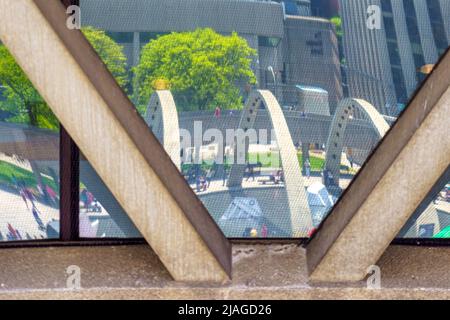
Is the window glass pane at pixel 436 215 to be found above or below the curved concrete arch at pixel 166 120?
below

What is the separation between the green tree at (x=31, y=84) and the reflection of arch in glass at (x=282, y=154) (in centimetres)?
51

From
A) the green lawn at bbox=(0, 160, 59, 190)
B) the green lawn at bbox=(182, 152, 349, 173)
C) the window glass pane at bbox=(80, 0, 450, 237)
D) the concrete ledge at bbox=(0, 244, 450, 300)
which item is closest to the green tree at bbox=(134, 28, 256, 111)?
the window glass pane at bbox=(80, 0, 450, 237)

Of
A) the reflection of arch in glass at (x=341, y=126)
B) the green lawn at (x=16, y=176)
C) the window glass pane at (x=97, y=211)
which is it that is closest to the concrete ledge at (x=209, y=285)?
the window glass pane at (x=97, y=211)

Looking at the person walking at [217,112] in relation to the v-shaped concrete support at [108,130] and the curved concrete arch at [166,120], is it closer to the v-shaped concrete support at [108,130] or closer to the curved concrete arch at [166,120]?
the curved concrete arch at [166,120]

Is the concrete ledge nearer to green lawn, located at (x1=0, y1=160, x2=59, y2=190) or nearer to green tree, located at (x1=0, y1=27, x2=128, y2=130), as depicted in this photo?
green lawn, located at (x1=0, y1=160, x2=59, y2=190)

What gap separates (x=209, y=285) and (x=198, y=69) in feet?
2.93

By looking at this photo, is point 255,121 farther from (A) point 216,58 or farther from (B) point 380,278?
(B) point 380,278

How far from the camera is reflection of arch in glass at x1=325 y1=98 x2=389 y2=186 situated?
9.56ft

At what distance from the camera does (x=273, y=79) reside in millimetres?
2926

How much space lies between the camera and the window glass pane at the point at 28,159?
295cm

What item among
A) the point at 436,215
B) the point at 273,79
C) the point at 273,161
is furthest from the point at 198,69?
the point at 436,215

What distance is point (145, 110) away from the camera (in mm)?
2934

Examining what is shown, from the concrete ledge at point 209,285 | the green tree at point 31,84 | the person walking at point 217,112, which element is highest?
the green tree at point 31,84

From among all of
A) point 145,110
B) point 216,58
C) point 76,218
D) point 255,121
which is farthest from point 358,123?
point 76,218
